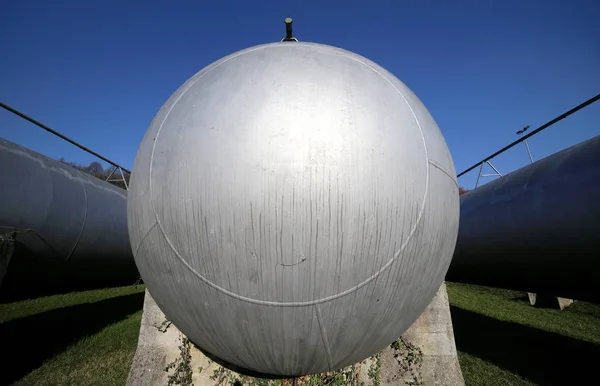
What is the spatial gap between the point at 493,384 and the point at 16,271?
5936 millimetres

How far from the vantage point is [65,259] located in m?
3.76

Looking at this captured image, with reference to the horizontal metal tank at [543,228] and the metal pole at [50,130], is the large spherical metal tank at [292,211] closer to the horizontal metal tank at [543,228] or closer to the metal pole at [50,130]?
the horizontal metal tank at [543,228]

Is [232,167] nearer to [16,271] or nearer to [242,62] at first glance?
[242,62]

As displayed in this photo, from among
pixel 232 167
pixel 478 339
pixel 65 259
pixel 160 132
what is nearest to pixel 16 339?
pixel 65 259

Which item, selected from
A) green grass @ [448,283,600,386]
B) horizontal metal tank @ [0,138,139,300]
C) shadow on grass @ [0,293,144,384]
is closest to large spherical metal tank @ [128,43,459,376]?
horizontal metal tank @ [0,138,139,300]

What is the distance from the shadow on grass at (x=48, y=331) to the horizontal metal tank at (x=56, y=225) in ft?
4.14

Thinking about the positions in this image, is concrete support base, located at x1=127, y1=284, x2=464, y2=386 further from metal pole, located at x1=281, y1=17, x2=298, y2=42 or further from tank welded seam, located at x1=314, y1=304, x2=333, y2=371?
metal pole, located at x1=281, y1=17, x2=298, y2=42

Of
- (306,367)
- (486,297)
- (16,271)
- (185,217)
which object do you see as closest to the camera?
(185,217)

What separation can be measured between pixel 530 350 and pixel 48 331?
29.7 ft

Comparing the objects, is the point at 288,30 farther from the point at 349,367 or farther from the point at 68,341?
the point at 68,341

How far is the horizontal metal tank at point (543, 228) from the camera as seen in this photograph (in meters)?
2.47

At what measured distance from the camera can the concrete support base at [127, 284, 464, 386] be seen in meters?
Result: 3.00

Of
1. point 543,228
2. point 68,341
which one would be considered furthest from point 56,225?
point 543,228

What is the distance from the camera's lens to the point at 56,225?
137 inches
